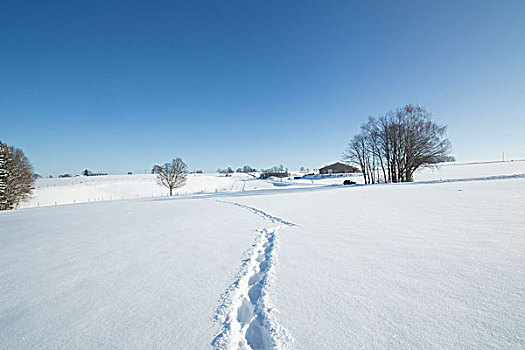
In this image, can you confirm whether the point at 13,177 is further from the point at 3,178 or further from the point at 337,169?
the point at 337,169

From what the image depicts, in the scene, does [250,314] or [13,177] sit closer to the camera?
[250,314]

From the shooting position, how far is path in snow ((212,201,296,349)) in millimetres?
1589

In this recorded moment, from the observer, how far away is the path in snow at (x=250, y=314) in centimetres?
159

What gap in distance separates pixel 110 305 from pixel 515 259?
4.87 meters

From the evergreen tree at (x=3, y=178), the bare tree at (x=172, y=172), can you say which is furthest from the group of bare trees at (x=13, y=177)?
the bare tree at (x=172, y=172)

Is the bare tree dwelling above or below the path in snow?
above

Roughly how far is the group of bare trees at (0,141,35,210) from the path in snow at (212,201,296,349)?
101ft

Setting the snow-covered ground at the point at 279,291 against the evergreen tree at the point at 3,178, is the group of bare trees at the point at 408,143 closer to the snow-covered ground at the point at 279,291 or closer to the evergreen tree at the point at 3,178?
the snow-covered ground at the point at 279,291

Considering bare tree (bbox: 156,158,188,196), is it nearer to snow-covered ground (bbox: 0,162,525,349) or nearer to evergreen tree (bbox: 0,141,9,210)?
evergreen tree (bbox: 0,141,9,210)

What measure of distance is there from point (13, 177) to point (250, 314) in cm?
3339

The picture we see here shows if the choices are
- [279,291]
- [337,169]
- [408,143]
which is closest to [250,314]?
[279,291]

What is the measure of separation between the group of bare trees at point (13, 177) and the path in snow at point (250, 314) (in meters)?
30.9

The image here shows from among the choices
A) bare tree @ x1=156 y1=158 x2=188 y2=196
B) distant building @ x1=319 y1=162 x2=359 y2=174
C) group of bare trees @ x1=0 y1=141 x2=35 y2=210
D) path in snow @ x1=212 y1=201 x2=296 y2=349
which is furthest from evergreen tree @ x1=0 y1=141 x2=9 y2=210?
distant building @ x1=319 y1=162 x2=359 y2=174

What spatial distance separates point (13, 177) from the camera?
21859 millimetres
